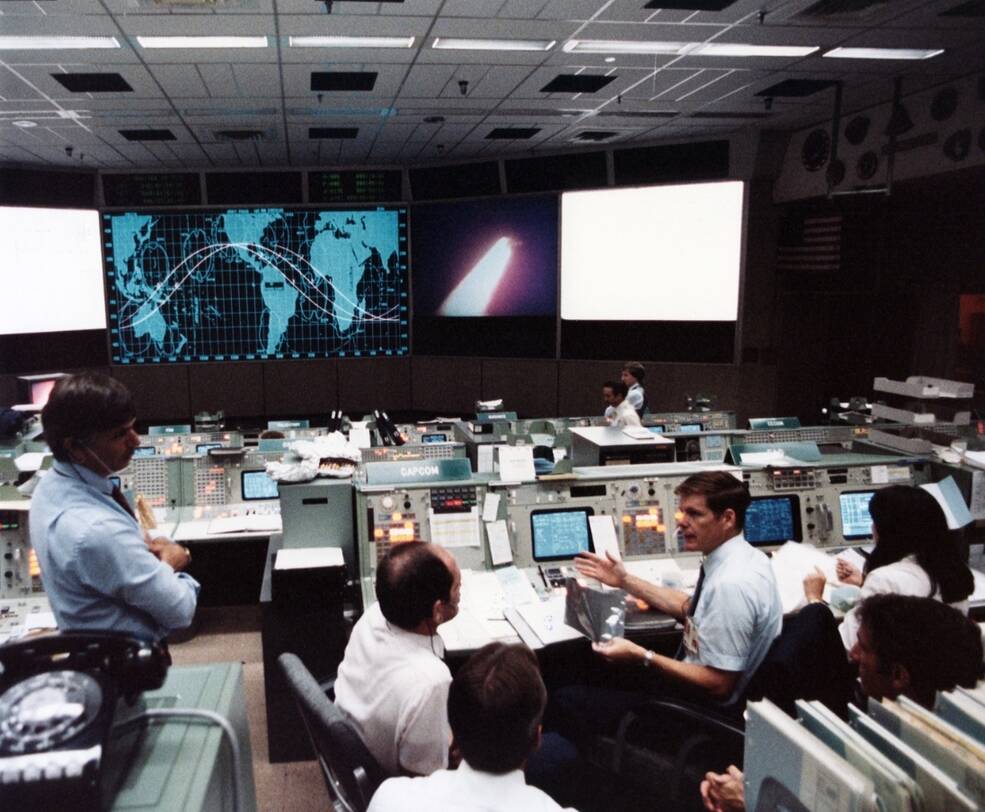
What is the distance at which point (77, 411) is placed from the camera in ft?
5.26

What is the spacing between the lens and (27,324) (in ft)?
29.5

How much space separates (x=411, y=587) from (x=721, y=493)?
3.71 ft

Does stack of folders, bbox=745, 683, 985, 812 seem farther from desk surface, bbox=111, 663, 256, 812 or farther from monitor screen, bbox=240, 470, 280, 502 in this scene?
monitor screen, bbox=240, 470, 280, 502

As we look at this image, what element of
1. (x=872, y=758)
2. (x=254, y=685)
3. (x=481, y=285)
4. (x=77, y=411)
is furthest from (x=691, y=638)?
(x=481, y=285)

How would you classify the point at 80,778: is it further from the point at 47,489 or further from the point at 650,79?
the point at 650,79

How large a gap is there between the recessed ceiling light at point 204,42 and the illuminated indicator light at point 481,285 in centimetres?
503

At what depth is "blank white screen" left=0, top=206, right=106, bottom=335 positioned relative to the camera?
883 cm

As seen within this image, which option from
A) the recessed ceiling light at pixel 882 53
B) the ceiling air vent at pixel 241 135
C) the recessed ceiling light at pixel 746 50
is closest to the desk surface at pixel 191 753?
the recessed ceiling light at pixel 746 50

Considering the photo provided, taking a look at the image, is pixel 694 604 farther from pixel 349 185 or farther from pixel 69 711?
pixel 349 185

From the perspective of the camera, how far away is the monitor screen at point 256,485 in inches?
177

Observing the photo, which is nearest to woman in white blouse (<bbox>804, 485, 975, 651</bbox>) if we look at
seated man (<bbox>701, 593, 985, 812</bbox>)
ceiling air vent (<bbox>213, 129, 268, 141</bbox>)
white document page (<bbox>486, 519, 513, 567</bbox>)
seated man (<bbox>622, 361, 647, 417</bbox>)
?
seated man (<bbox>701, 593, 985, 812</bbox>)

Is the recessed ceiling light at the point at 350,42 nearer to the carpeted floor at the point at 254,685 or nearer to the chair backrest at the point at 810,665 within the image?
the carpeted floor at the point at 254,685

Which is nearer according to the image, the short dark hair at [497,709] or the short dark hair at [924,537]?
the short dark hair at [497,709]

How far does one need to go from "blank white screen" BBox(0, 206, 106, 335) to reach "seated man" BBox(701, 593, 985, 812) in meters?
9.61
